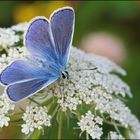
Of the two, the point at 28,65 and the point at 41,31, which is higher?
the point at 41,31

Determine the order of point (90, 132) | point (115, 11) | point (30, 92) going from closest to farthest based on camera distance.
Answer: point (30, 92) < point (90, 132) < point (115, 11)

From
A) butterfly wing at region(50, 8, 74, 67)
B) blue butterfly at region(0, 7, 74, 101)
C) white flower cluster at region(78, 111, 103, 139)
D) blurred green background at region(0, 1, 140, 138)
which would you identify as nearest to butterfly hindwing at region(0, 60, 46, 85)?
blue butterfly at region(0, 7, 74, 101)

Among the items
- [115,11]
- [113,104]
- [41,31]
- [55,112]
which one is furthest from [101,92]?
[115,11]

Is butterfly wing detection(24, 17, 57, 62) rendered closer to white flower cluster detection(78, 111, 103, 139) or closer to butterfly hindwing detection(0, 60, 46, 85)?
butterfly hindwing detection(0, 60, 46, 85)

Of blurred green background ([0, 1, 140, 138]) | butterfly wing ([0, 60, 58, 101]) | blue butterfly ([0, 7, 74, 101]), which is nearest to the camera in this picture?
butterfly wing ([0, 60, 58, 101])

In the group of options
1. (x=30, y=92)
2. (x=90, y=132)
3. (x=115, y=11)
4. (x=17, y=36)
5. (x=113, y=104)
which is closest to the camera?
(x=30, y=92)

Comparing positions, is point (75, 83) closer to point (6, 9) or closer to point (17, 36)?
point (17, 36)
